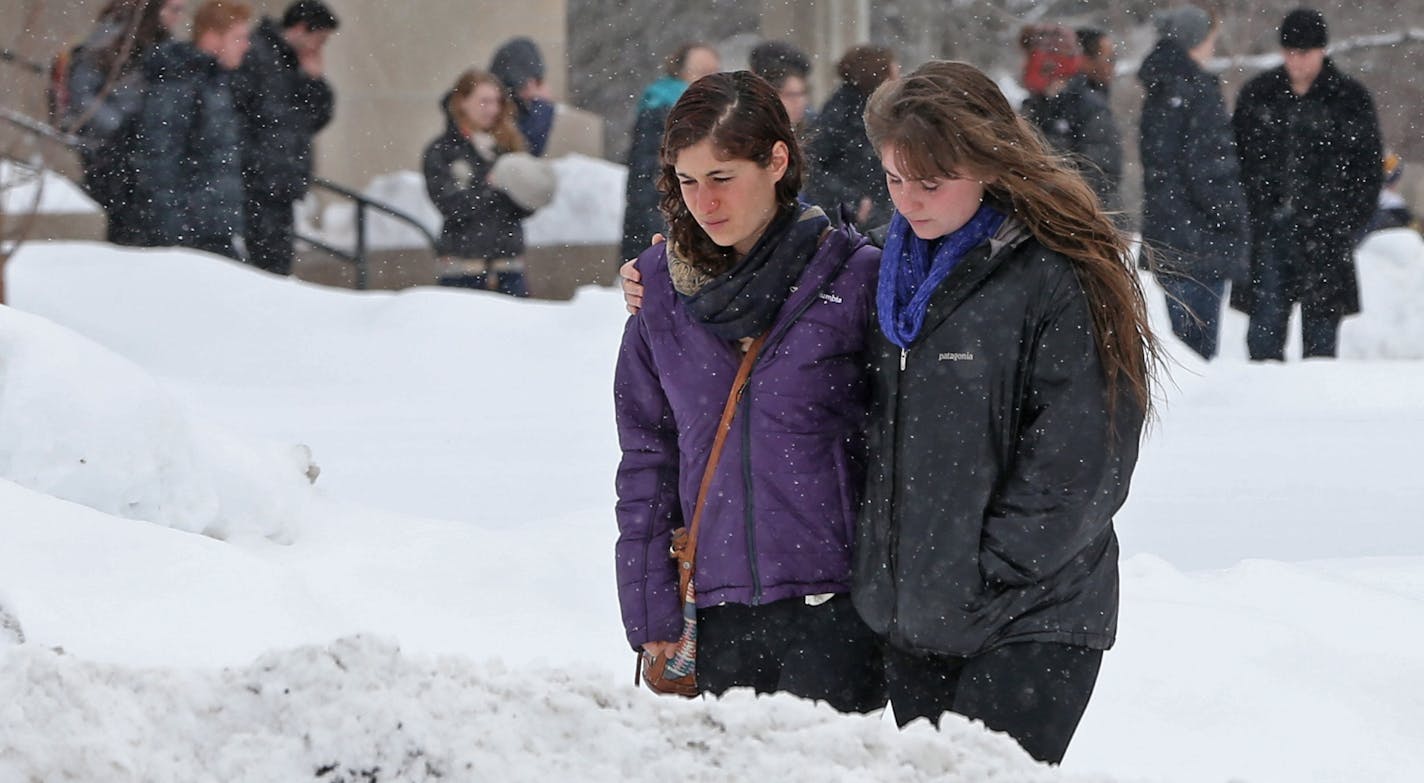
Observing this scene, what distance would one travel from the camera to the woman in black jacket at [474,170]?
1067 centimetres

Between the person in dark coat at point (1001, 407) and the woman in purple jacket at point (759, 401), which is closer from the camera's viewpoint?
the person in dark coat at point (1001, 407)

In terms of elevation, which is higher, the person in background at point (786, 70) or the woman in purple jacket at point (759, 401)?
the person in background at point (786, 70)

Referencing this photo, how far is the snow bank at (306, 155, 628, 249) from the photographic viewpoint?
1494 centimetres

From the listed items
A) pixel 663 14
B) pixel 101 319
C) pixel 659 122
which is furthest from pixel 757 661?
pixel 663 14

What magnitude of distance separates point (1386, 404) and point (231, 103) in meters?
6.25

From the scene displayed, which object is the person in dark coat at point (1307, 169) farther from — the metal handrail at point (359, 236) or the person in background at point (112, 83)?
the person in background at point (112, 83)

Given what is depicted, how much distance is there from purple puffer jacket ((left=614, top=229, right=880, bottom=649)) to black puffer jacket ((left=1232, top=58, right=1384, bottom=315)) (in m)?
7.41

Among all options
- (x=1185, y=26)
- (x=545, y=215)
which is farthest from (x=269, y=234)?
(x=1185, y=26)

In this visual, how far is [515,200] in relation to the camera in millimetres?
10852

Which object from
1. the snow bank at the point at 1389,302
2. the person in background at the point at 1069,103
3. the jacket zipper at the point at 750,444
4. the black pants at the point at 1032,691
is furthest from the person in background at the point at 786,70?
the snow bank at the point at 1389,302

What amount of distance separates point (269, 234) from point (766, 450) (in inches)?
357

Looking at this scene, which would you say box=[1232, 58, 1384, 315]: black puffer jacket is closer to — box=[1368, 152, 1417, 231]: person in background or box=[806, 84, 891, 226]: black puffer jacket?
box=[806, 84, 891, 226]: black puffer jacket

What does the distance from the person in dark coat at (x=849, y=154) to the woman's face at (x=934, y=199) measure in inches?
226

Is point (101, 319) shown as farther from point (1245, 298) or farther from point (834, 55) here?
point (834, 55)
